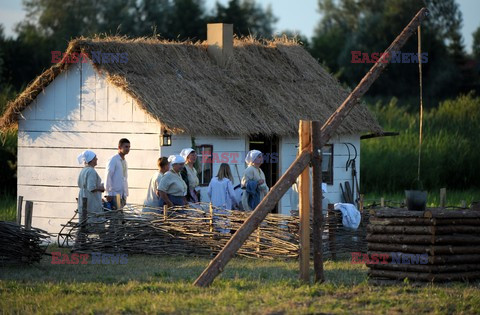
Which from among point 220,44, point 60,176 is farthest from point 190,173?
point 220,44

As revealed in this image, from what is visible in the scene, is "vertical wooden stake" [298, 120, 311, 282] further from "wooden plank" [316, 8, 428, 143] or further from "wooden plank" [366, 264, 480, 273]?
"wooden plank" [366, 264, 480, 273]

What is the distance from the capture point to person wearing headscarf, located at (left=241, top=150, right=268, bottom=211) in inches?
752

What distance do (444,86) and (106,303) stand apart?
4943cm

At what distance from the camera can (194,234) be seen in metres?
18.3

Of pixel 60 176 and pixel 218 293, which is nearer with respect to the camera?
pixel 218 293

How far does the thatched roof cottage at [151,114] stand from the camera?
20.4m

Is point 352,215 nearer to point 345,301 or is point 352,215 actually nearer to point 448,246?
point 448,246

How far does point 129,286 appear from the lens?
46.4 feet

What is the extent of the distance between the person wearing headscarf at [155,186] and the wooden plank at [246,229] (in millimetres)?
5187

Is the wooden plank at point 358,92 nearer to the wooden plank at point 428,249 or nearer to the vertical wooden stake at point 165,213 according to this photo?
the wooden plank at point 428,249

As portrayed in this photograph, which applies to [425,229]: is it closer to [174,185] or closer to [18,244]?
[174,185]

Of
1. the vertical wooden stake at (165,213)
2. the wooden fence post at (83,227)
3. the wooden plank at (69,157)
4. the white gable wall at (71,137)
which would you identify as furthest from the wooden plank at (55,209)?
the vertical wooden stake at (165,213)

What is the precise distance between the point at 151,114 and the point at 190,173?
1.37 m

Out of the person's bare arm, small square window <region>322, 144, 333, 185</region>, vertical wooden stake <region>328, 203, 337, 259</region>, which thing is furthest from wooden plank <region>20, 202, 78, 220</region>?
vertical wooden stake <region>328, 203, 337, 259</region>
